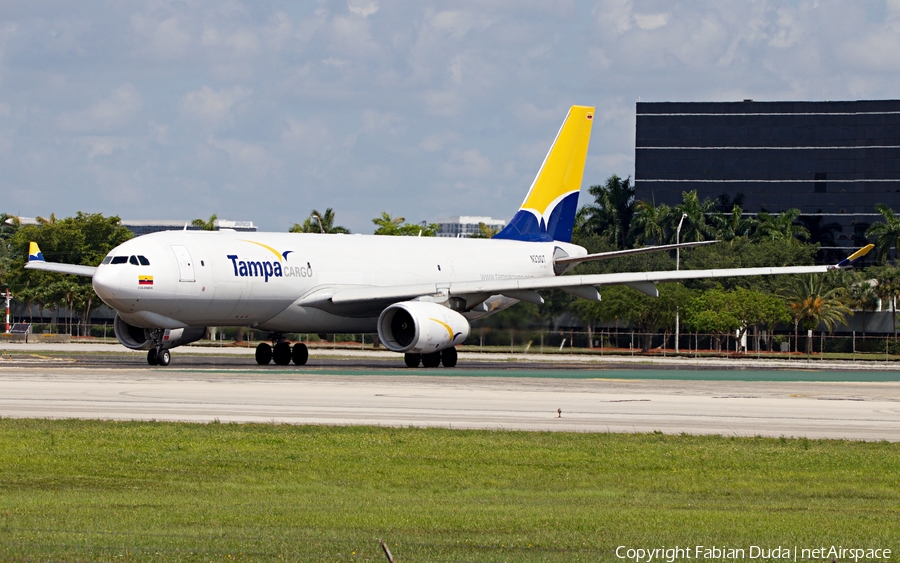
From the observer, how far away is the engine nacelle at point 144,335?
40.8 meters

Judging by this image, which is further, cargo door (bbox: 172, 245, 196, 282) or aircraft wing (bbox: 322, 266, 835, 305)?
aircraft wing (bbox: 322, 266, 835, 305)

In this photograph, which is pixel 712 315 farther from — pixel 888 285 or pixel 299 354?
pixel 299 354

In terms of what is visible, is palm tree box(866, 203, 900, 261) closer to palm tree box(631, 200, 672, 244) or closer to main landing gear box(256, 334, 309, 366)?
palm tree box(631, 200, 672, 244)

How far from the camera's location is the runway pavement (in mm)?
22359

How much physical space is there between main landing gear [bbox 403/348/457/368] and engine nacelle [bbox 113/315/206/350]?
6910 millimetres

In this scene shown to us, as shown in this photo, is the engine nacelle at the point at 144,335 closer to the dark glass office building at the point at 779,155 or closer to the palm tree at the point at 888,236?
the palm tree at the point at 888,236

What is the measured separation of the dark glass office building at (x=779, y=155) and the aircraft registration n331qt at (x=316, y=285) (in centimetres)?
9080

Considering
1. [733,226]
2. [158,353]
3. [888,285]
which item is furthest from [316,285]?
[733,226]

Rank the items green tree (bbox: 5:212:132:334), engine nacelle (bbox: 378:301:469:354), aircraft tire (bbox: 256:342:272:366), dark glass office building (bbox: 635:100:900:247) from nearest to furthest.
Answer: engine nacelle (bbox: 378:301:469:354)
aircraft tire (bbox: 256:342:272:366)
green tree (bbox: 5:212:132:334)
dark glass office building (bbox: 635:100:900:247)

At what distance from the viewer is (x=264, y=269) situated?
1548 inches

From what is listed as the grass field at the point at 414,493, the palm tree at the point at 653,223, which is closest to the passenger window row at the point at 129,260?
the grass field at the point at 414,493

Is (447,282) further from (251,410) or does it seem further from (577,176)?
(251,410)

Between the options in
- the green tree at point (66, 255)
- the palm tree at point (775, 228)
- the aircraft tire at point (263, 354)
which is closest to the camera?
the aircraft tire at point (263, 354)

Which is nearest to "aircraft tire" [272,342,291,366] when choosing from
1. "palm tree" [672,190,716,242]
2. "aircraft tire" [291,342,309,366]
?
"aircraft tire" [291,342,309,366]
